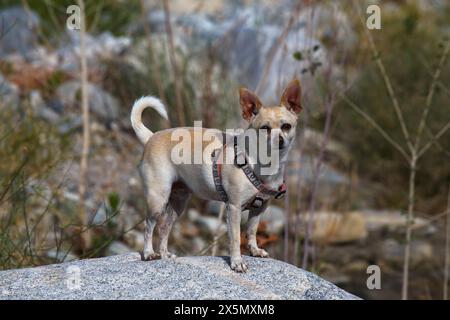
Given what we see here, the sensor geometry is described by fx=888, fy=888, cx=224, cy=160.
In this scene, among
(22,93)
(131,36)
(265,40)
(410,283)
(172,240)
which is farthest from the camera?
(131,36)

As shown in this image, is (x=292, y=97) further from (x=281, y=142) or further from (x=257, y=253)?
(x=257, y=253)

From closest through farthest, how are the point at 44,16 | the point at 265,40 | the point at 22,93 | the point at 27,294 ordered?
the point at 27,294
the point at 22,93
the point at 265,40
the point at 44,16

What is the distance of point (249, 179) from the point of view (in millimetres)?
4359

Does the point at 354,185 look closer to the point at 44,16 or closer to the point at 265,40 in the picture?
the point at 265,40

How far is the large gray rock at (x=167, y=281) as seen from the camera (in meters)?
4.25

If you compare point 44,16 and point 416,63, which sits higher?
point 44,16

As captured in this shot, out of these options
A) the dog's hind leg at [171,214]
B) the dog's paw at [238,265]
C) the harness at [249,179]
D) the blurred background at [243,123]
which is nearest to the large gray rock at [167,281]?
the dog's paw at [238,265]

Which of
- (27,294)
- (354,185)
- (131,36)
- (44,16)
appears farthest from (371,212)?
(27,294)

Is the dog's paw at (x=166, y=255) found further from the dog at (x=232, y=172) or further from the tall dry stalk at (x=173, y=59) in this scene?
the tall dry stalk at (x=173, y=59)

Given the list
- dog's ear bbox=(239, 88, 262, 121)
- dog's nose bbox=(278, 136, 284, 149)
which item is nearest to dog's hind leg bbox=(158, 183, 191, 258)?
dog's ear bbox=(239, 88, 262, 121)

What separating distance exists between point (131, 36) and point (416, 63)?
12.5ft

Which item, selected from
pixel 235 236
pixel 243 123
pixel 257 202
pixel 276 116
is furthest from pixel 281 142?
pixel 243 123

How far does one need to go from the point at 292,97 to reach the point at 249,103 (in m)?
0.21

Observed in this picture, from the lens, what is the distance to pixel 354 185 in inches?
416
